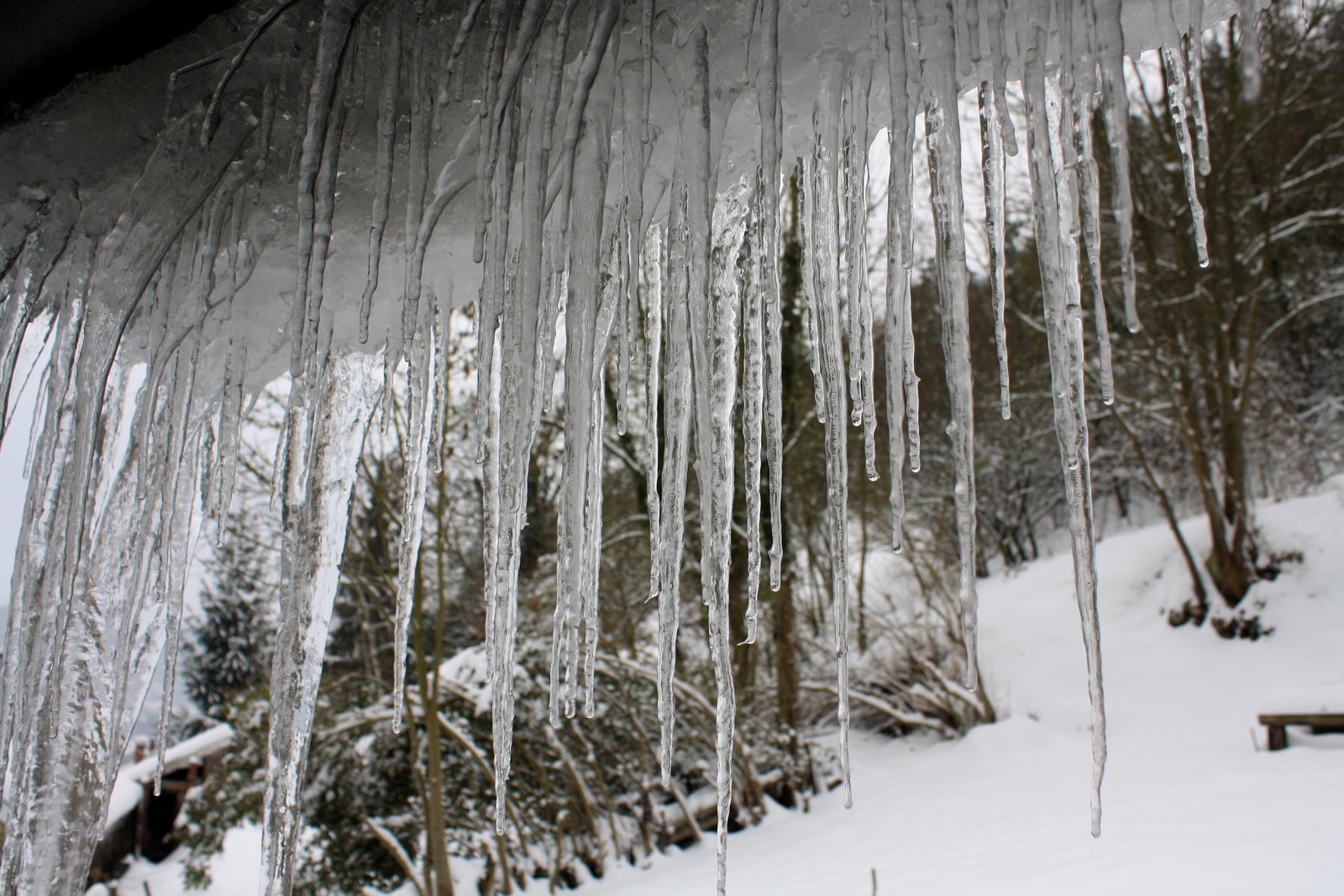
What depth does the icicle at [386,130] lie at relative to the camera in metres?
1.60

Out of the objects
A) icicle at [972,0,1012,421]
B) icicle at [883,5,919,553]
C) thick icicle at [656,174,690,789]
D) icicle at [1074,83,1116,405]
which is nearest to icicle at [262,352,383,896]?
thick icicle at [656,174,690,789]

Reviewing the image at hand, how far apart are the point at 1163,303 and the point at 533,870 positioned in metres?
11.2

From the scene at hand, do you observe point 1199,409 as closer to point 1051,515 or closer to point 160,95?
point 1051,515

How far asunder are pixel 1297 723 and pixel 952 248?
9.11m

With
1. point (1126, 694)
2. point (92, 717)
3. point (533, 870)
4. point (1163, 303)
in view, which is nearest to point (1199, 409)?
point (1163, 303)

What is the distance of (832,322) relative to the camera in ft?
5.86

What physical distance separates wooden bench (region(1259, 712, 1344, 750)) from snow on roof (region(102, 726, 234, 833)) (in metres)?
11.9

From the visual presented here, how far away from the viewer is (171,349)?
78.9 inches

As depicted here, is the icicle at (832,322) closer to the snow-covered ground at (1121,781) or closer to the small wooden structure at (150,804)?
the snow-covered ground at (1121,781)

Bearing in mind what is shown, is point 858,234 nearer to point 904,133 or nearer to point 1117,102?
point 904,133

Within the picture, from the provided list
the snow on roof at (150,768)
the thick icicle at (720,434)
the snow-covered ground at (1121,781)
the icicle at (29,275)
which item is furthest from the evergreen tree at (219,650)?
the thick icicle at (720,434)

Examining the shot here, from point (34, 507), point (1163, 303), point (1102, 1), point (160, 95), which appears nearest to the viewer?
point (1102, 1)

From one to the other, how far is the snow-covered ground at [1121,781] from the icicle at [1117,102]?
3.35m

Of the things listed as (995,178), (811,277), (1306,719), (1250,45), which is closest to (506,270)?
(811,277)
